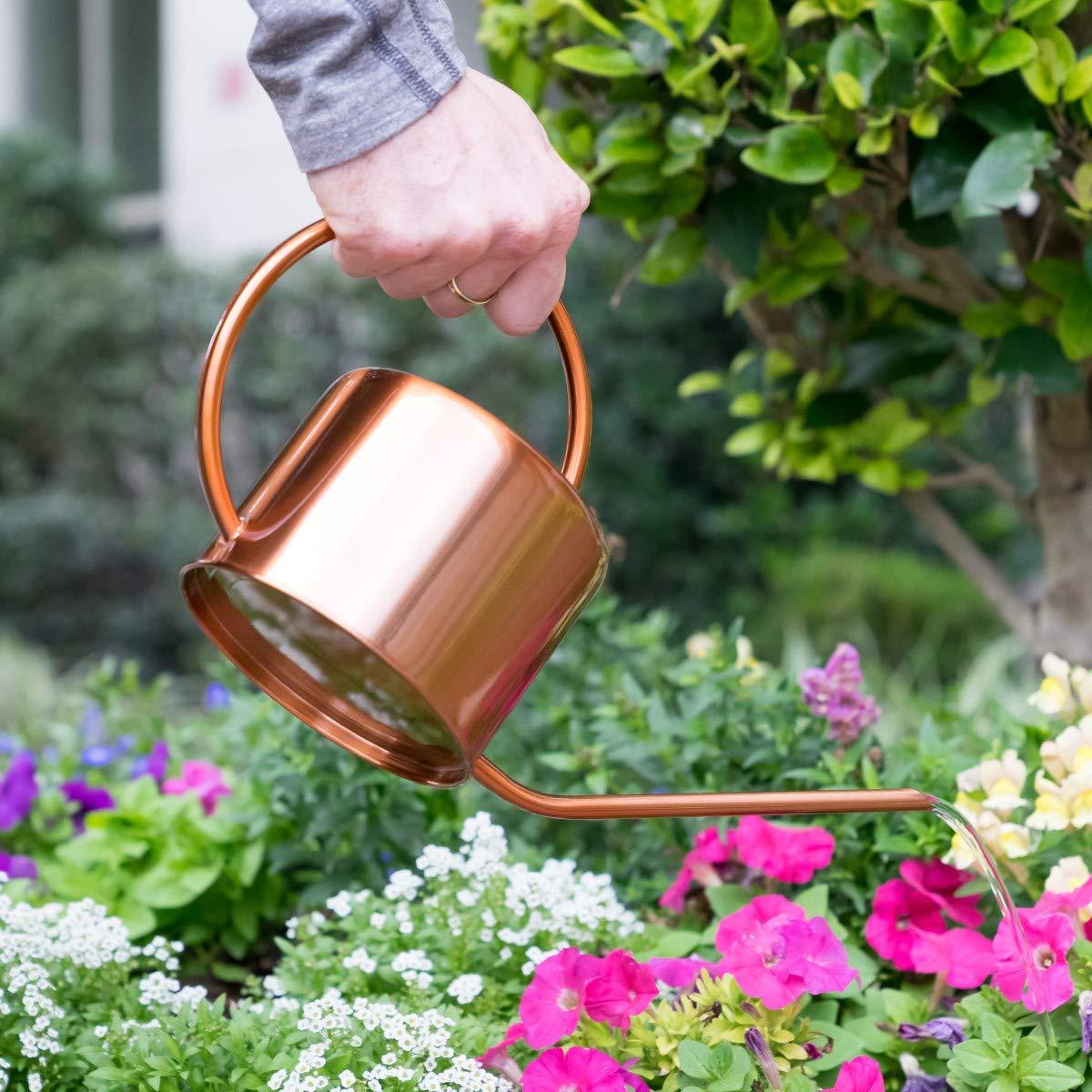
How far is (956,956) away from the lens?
1068 millimetres

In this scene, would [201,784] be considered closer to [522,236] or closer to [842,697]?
[842,697]

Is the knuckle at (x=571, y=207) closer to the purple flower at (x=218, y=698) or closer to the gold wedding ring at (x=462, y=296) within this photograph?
the gold wedding ring at (x=462, y=296)

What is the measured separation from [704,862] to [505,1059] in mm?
318

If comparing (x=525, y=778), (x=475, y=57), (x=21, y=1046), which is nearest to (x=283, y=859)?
(x=525, y=778)

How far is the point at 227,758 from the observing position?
1.77m

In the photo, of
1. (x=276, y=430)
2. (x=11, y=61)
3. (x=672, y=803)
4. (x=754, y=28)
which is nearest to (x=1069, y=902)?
(x=672, y=803)

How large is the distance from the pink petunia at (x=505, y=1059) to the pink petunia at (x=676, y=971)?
141 millimetres

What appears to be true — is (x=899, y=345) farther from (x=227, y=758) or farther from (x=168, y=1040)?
(x=168, y=1040)

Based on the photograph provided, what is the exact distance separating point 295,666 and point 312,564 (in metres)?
0.21

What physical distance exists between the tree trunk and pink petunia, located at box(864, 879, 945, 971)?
0.68 metres

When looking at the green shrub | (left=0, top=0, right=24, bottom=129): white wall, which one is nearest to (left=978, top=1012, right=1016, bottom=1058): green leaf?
the green shrub

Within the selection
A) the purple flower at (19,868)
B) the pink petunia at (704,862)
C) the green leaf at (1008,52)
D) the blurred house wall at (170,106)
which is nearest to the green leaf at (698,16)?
the green leaf at (1008,52)

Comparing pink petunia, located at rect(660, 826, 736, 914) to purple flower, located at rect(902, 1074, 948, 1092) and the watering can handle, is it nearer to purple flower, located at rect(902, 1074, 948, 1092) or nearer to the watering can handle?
purple flower, located at rect(902, 1074, 948, 1092)

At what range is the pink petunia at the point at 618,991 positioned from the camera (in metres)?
0.96
